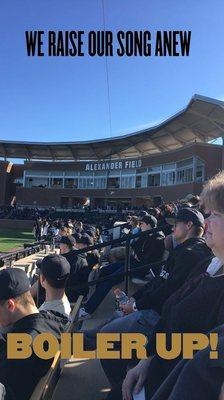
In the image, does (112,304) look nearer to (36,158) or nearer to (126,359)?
(126,359)

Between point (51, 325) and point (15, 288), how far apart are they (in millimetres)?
350

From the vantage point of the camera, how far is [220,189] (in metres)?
2.02

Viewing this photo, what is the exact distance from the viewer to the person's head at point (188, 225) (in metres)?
3.27

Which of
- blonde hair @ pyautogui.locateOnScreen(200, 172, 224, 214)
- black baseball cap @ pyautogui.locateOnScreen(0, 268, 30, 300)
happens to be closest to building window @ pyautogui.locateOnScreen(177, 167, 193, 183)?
black baseball cap @ pyautogui.locateOnScreen(0, 268, 30, 300)

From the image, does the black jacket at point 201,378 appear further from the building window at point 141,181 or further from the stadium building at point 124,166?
the building window at point 141,181

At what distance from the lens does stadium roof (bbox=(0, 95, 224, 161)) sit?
42.2 m

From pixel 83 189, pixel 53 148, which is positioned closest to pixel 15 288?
pixel 83 189

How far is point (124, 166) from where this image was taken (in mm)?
57844

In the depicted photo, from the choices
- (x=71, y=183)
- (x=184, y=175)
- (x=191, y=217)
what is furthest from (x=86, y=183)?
(x=191, y=217)

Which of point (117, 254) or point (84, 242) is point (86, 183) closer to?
point (117, 254)

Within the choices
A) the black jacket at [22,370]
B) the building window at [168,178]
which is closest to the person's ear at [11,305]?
the black jacket at [22,370]

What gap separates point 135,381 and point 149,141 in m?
58.5

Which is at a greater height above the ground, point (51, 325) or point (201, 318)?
point (201, 318)

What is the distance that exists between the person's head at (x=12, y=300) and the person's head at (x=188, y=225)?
1.38m
